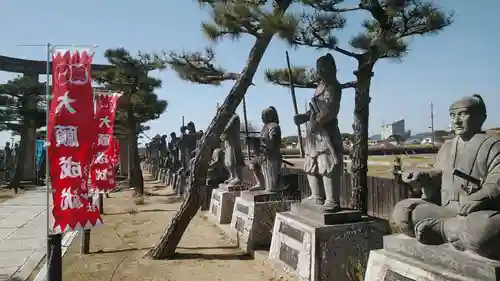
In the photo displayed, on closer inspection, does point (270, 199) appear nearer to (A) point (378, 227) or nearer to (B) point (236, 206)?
(B) point (236, 206)

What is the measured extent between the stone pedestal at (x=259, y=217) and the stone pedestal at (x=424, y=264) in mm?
3803

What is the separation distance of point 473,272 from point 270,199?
16.6 ft

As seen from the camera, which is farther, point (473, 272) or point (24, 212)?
point (24, 212)

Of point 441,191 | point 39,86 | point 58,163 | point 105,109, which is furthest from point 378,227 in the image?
point 39,86

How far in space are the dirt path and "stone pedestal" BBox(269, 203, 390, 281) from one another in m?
0.56

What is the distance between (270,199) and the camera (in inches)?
306

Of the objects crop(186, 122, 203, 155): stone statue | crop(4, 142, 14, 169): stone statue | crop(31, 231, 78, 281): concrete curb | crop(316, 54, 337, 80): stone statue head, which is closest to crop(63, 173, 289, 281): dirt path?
crop(31, 231, 78, 281): concrete curb

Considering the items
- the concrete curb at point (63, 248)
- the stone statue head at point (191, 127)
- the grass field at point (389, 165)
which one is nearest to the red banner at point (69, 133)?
the concrete curb at point (63, 248)

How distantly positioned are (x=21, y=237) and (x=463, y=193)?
962 centimetres

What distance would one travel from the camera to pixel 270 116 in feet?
26.1


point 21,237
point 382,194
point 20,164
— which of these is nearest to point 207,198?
point 21,237

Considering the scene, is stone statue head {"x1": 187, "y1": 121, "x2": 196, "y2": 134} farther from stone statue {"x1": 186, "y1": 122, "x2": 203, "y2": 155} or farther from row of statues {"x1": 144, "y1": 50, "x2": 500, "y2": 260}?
row of statues {"x1": 144, "y1": 50, "x2": 500, "y2": 260}

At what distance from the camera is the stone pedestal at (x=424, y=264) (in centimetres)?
287

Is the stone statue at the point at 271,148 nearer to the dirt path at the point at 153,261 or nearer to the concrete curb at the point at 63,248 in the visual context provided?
the dirt path at the point at 153,261
